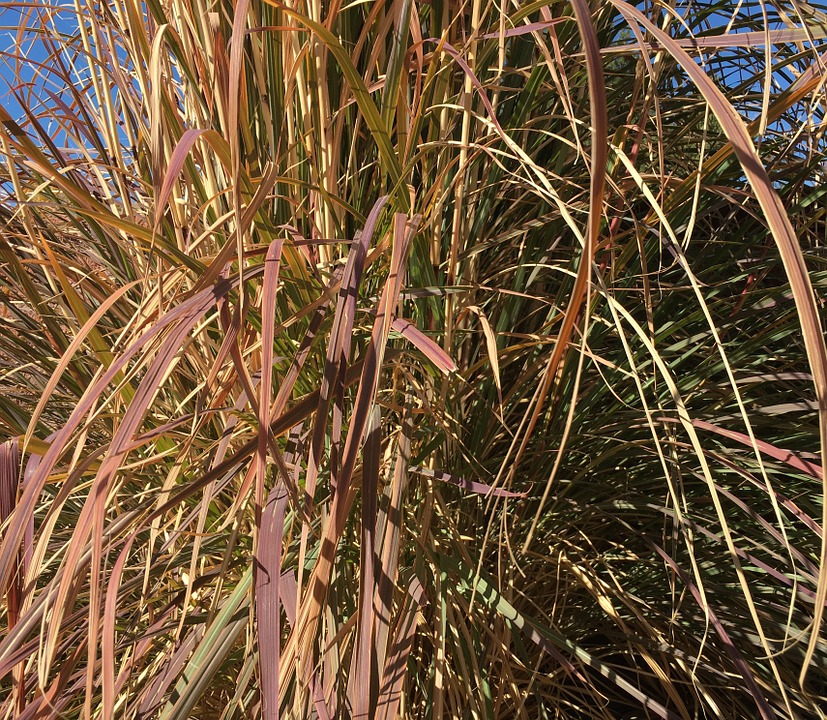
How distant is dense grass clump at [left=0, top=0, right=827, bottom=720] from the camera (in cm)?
48

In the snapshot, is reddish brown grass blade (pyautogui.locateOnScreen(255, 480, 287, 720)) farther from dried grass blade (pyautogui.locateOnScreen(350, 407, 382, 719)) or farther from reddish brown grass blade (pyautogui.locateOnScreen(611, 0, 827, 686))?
reddish brown grass blade (pyautogui.locateOnScreen(611, 0, 827, 686))

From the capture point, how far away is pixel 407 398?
631mm

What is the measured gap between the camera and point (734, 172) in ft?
2.39

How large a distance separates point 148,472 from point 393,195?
435 millimetres

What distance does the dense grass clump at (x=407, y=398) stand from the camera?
1.58 ft

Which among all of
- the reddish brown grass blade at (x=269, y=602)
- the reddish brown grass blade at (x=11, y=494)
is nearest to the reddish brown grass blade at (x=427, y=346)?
the reddish brown grass blade at (x=269, y=602)

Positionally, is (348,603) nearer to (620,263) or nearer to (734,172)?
(620,263)

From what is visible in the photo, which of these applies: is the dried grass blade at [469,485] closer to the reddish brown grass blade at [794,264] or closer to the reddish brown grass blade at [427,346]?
the reddish brown grass blade at [427,346]

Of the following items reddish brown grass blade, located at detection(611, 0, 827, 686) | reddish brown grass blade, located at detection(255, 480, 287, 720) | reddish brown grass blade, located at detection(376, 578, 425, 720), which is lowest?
reddish brown grass blade, located at detection(376, 578, 425, 720)

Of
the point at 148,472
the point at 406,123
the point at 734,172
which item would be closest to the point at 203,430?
the point at 148,472

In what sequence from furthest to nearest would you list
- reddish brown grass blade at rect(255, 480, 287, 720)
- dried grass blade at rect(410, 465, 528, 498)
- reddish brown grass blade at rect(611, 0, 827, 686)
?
1. dried grass blade at rect(410, 465, 528, 498)
2. reddish brown grass blade at rect(255, 480, 287, 720)
3. reddish brown grass blade at rect(611, 0, 827, 686)

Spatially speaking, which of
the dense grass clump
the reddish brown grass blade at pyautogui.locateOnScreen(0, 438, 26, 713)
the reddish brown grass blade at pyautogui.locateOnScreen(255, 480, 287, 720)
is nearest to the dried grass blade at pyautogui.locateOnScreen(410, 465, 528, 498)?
the dense grass clump

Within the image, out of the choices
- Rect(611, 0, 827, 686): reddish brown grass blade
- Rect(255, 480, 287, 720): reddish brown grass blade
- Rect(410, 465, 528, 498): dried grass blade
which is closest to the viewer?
Rect(611, 0, 827, 686): reddish brown grass blade

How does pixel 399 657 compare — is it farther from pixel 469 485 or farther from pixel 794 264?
pixel 794 264
